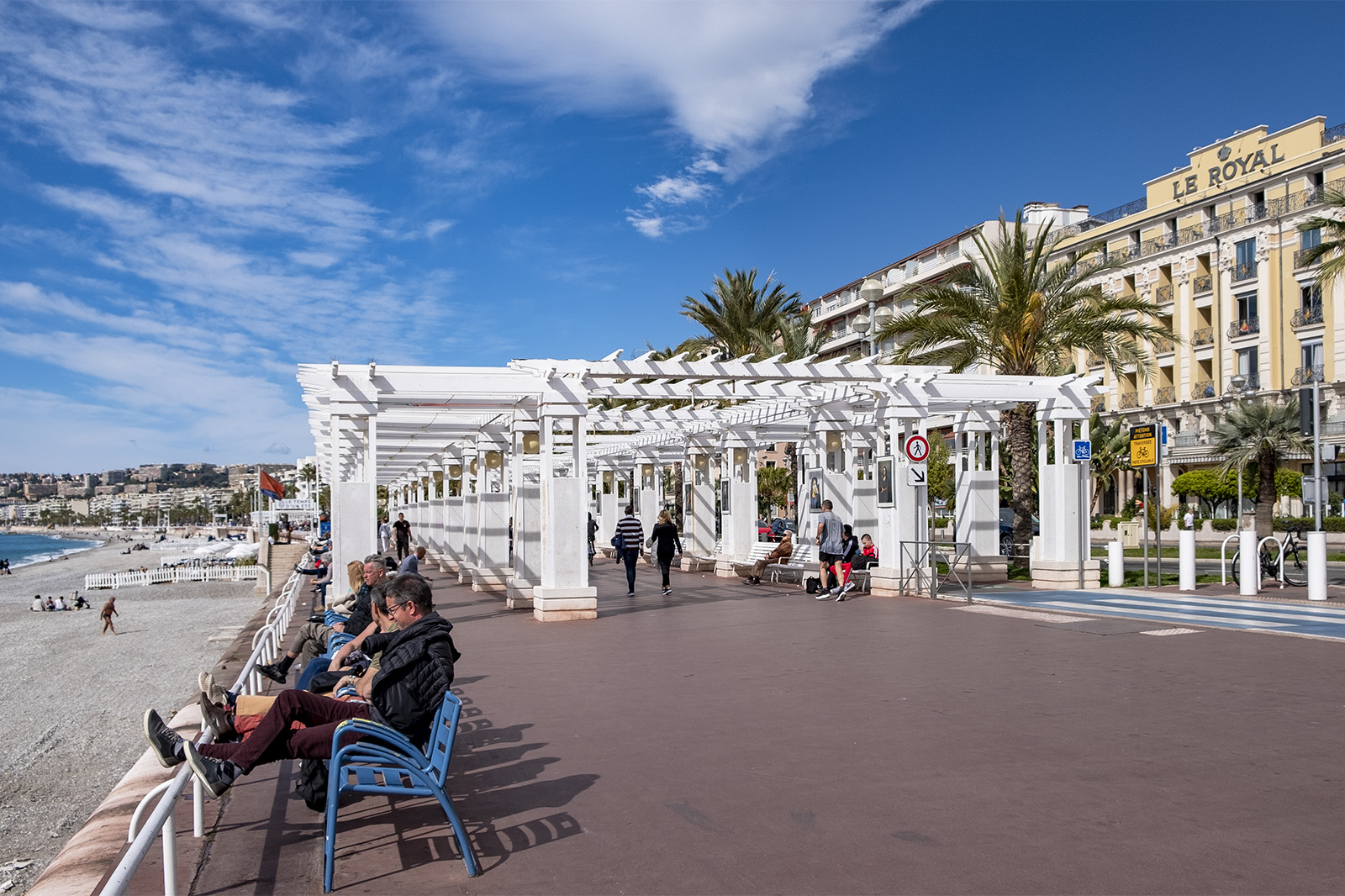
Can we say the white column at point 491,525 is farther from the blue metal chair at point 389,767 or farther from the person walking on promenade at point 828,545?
the blue metal chair at point 389,767

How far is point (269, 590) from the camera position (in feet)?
124

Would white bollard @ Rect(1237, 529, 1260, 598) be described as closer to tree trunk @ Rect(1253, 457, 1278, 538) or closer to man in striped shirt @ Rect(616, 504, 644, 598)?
man in striped shirt @ Rect(616, 504, 644, 598)

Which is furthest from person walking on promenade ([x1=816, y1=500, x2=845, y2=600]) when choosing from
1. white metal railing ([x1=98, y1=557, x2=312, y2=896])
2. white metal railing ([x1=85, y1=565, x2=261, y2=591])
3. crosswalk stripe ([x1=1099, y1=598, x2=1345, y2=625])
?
white metal railing ([x1=85, y1=565, x2=261, y2=591])

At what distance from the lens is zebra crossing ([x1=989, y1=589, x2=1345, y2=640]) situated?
1208cm

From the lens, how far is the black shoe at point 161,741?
14.6 ft

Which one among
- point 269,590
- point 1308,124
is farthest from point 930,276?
point 269,590

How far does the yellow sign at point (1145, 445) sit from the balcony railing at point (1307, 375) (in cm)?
3214

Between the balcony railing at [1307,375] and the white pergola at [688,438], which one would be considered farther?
the balcony railing at [1307,375]

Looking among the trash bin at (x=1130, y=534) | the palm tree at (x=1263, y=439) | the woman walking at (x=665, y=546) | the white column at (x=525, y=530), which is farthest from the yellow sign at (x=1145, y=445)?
the trash bin at (x=1130, y=534)

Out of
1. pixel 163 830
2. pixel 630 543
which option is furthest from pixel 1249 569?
pixel 163 830

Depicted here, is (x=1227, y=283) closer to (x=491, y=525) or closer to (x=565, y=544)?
(x=491, y=525)

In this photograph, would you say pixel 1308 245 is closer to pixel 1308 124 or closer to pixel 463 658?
pixel 1308 124

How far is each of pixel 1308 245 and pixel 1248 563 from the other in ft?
115

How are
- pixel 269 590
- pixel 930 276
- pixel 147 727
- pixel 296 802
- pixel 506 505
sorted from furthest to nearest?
pixel 930 276 < pixel 269 590 < pixel 506 505 < pixel 296 802 < pixel 147 727
